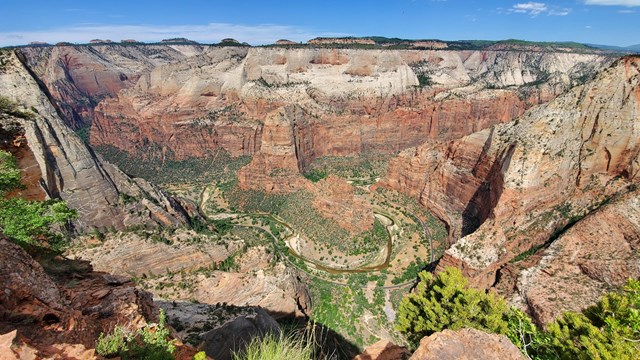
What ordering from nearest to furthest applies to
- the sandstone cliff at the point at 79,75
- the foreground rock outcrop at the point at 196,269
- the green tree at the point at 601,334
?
the green tree at the point at 601,334 < the foreground rock outcrop at the point at 196,269 < the sandstone cliff at the point at 79,75

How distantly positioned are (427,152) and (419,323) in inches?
1896

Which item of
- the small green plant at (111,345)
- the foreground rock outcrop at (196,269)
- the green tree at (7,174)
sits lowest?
the foreground rock outcrop at (196,269)

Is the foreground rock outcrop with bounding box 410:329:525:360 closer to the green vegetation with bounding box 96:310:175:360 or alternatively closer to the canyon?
the canyon

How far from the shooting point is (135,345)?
11328 millimetres

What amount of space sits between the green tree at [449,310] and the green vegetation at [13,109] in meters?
36.9

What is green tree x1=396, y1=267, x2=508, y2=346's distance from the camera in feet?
65.3

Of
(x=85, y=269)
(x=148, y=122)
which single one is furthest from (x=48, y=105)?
(x=148, y=122)

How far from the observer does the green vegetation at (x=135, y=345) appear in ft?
34.9

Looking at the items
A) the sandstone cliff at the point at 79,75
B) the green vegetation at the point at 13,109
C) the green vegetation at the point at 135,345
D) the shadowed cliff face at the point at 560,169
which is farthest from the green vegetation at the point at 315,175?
the sandstone cliff at the point at 79,75

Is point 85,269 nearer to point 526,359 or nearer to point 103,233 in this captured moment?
point 103,233

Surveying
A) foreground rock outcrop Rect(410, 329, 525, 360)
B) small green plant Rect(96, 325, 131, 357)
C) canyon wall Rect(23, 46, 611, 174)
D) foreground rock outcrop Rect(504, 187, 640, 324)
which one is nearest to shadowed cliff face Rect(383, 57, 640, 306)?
foreground rock outcrop Rect(504, 187, 640, 324)

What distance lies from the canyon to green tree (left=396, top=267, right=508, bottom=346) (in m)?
9.80

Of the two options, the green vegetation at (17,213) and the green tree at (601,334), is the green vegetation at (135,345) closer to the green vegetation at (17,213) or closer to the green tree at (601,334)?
the green vegetation at (17,213)

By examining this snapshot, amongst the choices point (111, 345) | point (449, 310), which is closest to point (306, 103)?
point (449, 310)
